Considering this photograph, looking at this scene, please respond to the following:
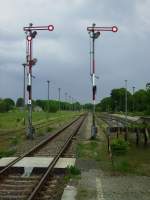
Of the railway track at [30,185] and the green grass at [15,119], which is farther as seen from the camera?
the green grass at [15,119]

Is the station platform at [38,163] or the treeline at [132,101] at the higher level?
the treeline at [132,101]

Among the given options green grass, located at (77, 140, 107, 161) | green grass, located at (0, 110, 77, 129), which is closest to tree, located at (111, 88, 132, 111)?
green grass, located at (0, 110, 77, 129)

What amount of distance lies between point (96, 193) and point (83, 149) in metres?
14.0

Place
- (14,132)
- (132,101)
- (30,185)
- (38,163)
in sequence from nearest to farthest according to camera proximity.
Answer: (30,185) → (38,163) → (14,132) → (132,101)

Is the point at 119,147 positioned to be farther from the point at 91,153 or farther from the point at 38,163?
the point at 38,163

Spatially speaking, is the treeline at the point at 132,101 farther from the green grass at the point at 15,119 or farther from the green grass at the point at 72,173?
the green grass at the point at 72,173


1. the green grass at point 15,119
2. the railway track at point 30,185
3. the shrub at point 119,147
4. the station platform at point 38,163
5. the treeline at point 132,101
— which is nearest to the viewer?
the railway track at point 30,185

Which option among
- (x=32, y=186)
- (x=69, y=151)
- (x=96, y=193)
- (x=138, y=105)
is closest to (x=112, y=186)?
(x=96, y=193)

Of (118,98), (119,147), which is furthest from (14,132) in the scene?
(118,98)

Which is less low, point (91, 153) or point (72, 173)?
point (91, 153)

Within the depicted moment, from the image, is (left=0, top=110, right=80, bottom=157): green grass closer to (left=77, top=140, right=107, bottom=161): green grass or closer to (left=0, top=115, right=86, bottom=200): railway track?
(left=77, top=140, right=107, bottom=161): green grass

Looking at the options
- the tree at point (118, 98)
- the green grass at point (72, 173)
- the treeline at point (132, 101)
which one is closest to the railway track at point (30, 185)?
the green grass at point (72, 173)

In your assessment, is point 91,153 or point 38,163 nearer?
point 38,163

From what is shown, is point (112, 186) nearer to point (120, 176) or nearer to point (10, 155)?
point (120, 176)
